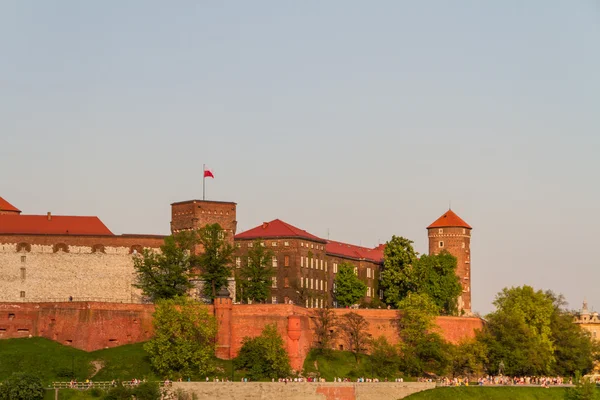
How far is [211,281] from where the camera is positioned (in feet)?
333

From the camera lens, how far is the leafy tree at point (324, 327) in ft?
324

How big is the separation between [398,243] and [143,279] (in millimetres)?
23843

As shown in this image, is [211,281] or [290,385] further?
[211,281]

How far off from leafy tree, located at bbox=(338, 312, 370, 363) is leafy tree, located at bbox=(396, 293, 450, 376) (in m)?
2.66

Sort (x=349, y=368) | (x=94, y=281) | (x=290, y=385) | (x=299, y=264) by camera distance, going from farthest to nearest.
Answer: (x=299, y=264) < (x=94, y=281) < (x=349, y=368) < (x=290, y=385)

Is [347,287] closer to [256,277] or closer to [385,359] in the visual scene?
[256,277]

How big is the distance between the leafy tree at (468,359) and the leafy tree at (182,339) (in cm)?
1738

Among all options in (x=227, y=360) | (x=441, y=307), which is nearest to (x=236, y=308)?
(x=227, y=360)

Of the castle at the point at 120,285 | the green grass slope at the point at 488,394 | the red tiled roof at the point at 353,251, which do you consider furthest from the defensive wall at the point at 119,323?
the red tiled roof at the point at 353,251

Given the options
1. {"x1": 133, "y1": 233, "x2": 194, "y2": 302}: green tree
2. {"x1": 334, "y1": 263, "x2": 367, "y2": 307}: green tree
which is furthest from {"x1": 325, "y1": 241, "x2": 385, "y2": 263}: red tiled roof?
{"x1": 133, "y1": 233, "x2": 194, "y2": 302}: green tree

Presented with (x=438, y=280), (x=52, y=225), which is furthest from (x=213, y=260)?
(x=438, y=280)

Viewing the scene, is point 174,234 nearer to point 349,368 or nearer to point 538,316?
point 349,368

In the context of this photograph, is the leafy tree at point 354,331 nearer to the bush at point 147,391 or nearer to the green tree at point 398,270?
the green tree at point 398,270

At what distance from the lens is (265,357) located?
91938 mm
